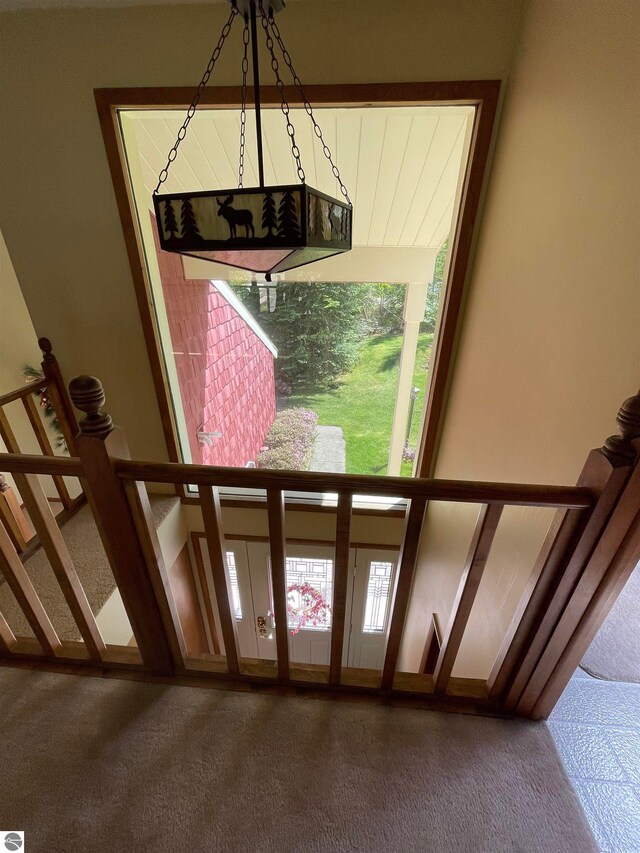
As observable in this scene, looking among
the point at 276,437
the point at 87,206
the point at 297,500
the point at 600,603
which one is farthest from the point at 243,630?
the point at 87,206

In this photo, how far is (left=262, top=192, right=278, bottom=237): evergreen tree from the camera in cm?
87

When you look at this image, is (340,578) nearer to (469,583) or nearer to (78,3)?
(469,583)

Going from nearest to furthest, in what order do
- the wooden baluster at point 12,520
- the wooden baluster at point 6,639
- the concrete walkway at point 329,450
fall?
the wooden baluster at point 6,639 < the wooden baluster at point 12,520 < the concrete walkway at point 329,450

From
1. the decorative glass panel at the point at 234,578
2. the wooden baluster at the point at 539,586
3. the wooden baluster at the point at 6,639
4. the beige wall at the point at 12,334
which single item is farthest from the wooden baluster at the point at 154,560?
the beige wall at the point at 12,334

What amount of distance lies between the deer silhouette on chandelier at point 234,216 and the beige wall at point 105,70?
4.09 ft

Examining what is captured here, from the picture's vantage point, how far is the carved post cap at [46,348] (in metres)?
2.29

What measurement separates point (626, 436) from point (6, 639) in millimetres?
2009

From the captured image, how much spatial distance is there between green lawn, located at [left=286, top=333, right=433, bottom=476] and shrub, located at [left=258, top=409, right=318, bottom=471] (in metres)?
0.09

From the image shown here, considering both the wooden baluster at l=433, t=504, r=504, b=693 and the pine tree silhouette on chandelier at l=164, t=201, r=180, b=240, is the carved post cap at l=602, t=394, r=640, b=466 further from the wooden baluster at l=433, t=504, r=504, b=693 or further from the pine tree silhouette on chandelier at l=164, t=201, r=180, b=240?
the pine tree silhouette on chandelier at l=164, t=201, r=180, b=240

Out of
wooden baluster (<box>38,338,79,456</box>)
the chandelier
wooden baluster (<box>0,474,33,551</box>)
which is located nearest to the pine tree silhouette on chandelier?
the chandelier

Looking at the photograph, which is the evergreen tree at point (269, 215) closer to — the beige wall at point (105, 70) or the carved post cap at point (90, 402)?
the carved post cap at point (90, 402)

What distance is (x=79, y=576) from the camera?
6.95 feet

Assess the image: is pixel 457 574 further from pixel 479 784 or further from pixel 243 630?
pixel 243 630

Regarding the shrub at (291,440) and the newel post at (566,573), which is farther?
the shrub at (291,440)
